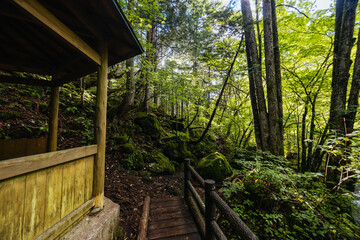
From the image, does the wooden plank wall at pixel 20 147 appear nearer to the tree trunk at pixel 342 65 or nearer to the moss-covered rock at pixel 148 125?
the moss-covered rock at pixel 148 125

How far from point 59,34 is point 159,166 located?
5161 millimetres

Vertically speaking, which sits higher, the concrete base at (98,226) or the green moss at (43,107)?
the green moss at (43,107)

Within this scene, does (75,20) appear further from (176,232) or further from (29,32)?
(176,232)

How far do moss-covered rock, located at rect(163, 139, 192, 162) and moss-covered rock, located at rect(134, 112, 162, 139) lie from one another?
2.91 ft

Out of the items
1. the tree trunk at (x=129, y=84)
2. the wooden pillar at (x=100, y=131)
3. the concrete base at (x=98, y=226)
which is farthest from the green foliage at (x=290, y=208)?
the tree trunk at (x=129, y=84)

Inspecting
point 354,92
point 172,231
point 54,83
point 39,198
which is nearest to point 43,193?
point 39,198

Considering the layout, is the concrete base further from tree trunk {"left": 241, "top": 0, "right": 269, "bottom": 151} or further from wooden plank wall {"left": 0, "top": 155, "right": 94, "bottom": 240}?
tree trunk {"left": 241, "top": 0, "right": 269, "bottom": 151}

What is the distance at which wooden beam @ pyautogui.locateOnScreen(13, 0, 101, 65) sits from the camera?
53.4 inches

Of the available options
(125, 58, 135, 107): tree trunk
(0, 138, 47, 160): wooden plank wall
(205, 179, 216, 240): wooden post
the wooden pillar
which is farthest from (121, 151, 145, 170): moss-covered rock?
(205, 179, 216, 240): wooden post

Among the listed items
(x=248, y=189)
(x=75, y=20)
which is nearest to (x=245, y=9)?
(x=75, y=20)

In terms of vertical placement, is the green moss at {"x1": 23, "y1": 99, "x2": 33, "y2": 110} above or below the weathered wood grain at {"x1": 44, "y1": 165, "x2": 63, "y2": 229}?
above

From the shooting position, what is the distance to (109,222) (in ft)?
7.59

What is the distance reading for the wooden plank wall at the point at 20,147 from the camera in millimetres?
2830

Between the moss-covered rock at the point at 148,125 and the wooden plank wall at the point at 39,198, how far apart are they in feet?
17.8
